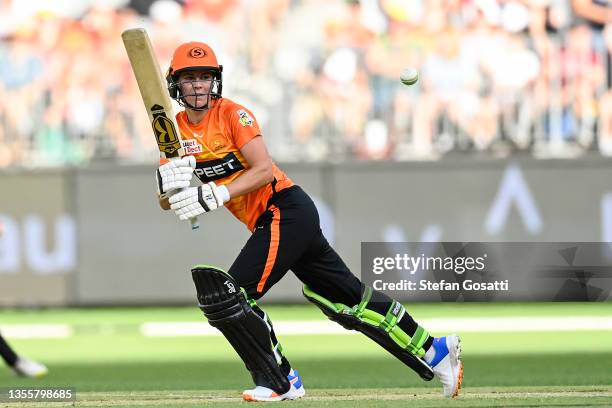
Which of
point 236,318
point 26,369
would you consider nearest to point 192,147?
point 236,318

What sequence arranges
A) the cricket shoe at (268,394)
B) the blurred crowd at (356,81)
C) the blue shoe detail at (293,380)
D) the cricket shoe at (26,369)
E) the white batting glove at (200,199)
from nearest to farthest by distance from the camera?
the white batting glove at (200,199) → the cricket shoe at (268,394) → the blue shoe detail at (293,380) → the cricket shoe at (26,369) → the blurred crowd at (356,81)

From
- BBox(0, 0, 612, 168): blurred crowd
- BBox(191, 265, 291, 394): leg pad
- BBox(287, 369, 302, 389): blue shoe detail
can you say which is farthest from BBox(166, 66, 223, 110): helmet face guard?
BBox(0, 0, 612, 168): blurred crowd

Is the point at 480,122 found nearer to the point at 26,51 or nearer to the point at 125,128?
the point at 125,128

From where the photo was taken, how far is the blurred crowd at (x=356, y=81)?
37.2ft

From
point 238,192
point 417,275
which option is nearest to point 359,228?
point 417,275

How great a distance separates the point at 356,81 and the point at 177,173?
611cm

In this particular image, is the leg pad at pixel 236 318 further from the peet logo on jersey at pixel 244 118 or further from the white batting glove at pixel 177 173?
the peet logo on jersey at pixel 244 118

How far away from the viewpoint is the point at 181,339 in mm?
9594

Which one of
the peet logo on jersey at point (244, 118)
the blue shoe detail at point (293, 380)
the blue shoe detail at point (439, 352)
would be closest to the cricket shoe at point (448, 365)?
the blue shoe detail at point (439, 352)

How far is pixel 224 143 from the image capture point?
5773 mm

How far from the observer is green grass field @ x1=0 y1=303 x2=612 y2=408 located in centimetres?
601

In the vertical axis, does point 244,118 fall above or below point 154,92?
below

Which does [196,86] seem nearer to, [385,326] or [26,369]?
[385,326]

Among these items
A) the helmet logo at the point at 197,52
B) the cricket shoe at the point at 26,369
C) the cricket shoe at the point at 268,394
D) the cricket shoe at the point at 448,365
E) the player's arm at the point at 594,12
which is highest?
the player's arm at the point at 594,12
